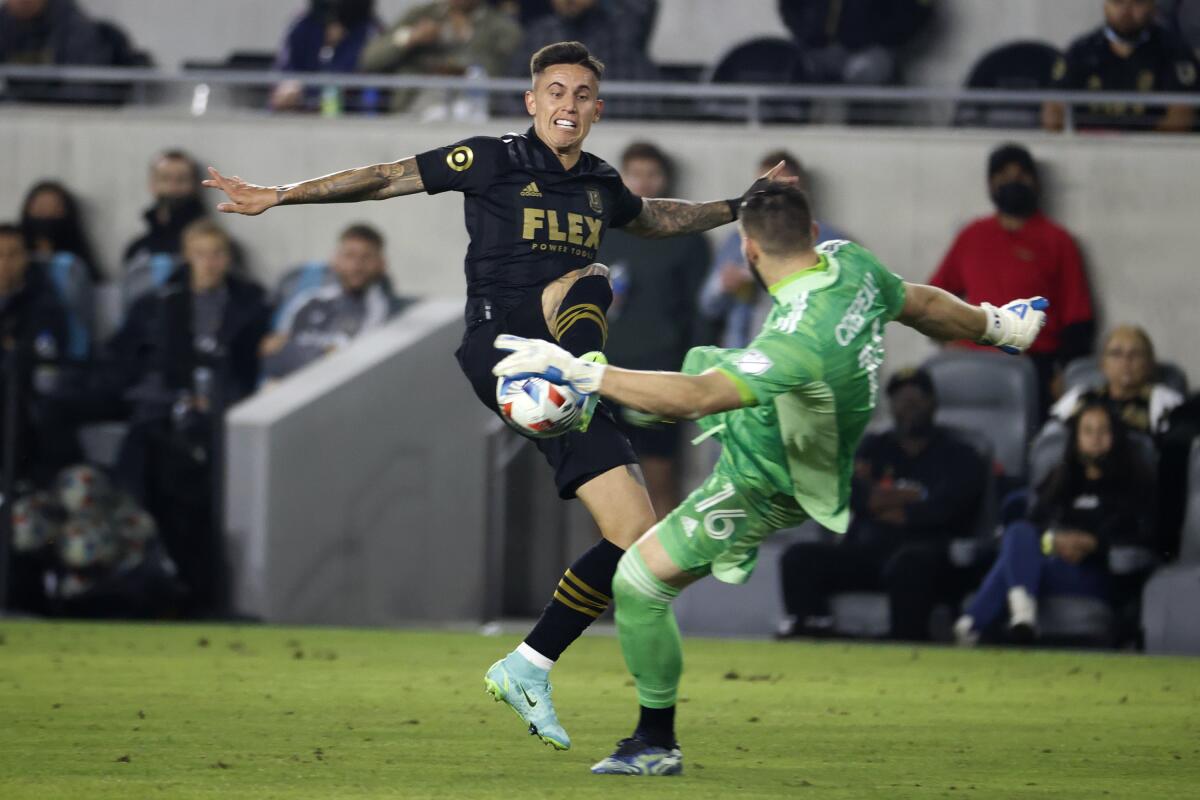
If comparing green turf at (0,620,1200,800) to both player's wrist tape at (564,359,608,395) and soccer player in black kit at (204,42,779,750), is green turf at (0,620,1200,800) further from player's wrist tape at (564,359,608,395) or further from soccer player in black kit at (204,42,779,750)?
player's wrist tape at (564,359,608,395)

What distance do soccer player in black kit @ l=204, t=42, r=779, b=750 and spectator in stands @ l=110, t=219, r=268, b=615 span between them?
19.1 feet

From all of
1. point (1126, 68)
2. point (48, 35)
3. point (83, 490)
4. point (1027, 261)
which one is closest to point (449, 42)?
point (48, 35)

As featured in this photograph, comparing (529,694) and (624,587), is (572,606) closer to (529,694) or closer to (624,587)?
(529,694)

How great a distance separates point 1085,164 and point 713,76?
3112 mm

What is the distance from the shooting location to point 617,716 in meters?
7.80

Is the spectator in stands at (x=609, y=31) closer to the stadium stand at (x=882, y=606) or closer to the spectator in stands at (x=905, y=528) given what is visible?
the spectator in stands at (x=905, y=528)

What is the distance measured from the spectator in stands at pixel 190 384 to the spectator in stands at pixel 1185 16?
6723 mm

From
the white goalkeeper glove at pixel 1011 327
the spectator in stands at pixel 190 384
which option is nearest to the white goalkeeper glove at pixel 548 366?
the white goalkeeper glove at pixel 1011 327

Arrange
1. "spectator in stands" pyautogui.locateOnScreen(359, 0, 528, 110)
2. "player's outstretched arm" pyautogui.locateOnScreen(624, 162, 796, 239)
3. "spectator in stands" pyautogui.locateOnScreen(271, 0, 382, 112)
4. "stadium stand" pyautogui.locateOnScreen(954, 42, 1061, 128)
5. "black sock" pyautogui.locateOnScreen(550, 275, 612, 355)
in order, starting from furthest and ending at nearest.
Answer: "spectator in stands" pyautogui.locateOnScreen(271, 0, 382, 112)
"stadium stand" pyautogui.locateOnScreen(954, 42, 1061, 128)
"spectator in stands" pyautogui.locateOnScreen(359, 0, 528, 110)
"player's outstretched arm" pyautogui.locateOnScreen(624, 162, 796, 239)
"black sock" pyautogui.locateOnScreen(550, 275, 612, 355)

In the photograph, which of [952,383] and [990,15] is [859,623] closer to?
[952,383]

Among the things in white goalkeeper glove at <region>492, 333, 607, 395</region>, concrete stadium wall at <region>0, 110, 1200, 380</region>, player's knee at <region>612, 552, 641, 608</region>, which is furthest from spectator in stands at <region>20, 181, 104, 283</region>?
white goalkeeper glove at <region>492, 333, 607, 395</region>

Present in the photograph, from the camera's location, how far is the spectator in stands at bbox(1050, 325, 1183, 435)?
446 inches

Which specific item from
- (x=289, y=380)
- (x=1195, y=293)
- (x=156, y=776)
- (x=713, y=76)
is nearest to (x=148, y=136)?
(x=289, y=380)

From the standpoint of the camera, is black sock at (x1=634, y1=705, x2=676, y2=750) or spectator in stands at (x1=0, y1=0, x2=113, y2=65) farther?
spectator in stands at (x1=0, y1=0, x2=113, y2=65)
